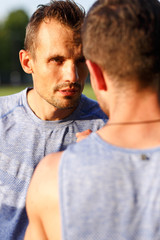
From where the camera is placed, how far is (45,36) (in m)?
3.37

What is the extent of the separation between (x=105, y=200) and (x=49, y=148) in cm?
164

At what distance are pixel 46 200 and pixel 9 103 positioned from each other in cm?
186

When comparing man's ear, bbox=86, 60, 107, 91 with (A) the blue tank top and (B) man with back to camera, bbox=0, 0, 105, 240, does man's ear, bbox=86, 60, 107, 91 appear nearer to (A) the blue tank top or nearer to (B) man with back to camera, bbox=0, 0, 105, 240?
(A) the blue tank top

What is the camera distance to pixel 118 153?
1711 millimetres

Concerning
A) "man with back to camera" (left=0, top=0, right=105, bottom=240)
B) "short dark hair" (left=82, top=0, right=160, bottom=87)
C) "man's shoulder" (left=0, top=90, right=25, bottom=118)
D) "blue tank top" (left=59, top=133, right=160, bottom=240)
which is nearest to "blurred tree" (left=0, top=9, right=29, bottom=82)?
"man's shoulder" (left=0, top=90, right=25, bottom=118)

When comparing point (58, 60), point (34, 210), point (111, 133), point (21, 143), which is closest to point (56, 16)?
point (58, 60)

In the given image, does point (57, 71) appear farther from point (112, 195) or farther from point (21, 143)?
point (112, 195)

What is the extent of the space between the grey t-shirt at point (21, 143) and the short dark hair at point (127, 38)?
5.22ft

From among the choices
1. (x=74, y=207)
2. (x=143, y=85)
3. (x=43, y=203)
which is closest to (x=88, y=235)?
(x=74, y=207)

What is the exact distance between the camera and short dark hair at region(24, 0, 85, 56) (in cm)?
335

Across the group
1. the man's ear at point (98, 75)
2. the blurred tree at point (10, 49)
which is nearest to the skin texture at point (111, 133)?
the man's ear at point (98, 75)

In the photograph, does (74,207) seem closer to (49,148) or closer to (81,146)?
(81,146)

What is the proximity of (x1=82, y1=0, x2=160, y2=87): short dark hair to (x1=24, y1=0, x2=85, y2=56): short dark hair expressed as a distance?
155 cm

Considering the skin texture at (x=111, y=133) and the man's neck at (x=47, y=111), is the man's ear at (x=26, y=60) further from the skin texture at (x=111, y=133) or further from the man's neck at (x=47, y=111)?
the skin texture at (x=111, y=133)
